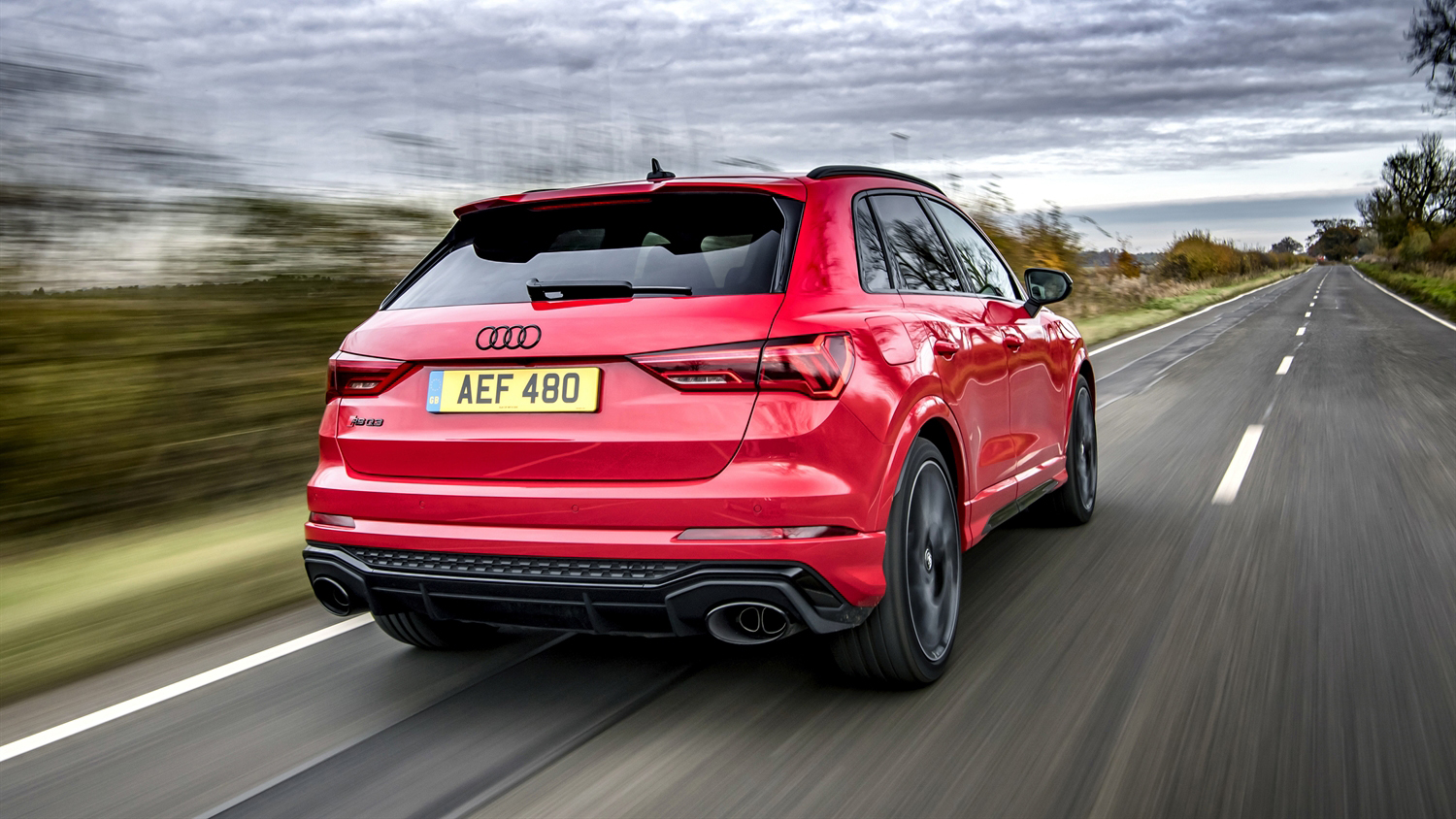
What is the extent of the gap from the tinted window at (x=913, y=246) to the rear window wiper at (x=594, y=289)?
1.00 metres

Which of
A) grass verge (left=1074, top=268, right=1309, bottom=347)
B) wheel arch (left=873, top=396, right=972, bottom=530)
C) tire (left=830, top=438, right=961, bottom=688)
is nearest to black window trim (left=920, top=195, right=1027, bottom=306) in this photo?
wheel arch (left=873, top=396, right=972, bottom=530)

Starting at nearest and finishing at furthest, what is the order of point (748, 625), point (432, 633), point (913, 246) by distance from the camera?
1. point (748, 625)
2. point (432, 633)
3. point (913, 246)

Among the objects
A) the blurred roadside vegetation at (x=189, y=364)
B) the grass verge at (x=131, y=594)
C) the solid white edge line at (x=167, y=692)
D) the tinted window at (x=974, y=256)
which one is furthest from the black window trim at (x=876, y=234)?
the blurred roadside vegetation at (x=189, y=364)

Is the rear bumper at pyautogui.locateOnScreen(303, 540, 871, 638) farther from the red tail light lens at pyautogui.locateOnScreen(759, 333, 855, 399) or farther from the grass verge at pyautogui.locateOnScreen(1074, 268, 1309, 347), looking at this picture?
the grass verge at pyautogui.locateOnScreen(1074, 268, 1309, 347)

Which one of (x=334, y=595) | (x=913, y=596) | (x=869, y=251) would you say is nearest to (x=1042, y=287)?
(x=869, y=251)

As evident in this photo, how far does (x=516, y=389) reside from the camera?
10.3ft

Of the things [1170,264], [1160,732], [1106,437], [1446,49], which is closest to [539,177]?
[1106,437]

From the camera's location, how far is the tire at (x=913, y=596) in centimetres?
330

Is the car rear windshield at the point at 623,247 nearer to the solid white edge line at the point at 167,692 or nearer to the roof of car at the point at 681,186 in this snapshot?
the roof of car at the point at 681,186

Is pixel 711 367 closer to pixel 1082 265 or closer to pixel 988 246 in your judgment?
pixel 988 246

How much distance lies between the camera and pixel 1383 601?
433 centimetres

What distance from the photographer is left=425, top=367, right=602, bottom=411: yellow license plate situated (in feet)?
10.1

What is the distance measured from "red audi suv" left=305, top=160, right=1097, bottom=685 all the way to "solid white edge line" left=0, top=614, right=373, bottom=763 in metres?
0.78

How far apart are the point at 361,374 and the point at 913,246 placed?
1956mm
